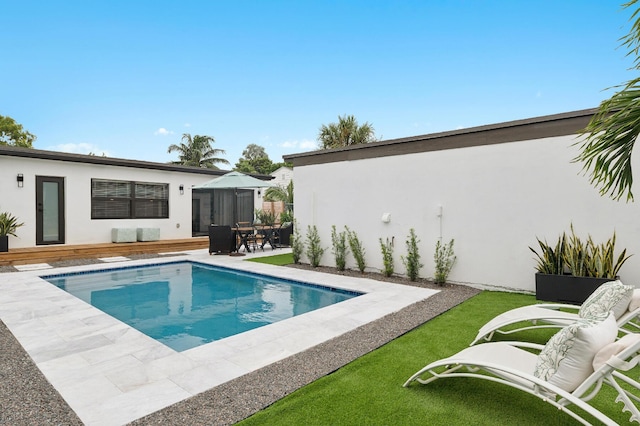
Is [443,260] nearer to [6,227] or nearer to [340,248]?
[340,248]

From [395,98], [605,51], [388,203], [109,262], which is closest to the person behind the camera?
[388,203]

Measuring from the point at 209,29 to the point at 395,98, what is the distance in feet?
36.7

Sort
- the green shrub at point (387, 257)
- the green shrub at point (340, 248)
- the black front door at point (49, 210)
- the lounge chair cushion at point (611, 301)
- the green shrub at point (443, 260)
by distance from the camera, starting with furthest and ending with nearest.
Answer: the black front door at point (49, 210)
the green shrub at point (340, 248)
the green shrub at point (387, 257)
the green shrub at point (443, 260)
the lounge chair cushion at point (611, 301)

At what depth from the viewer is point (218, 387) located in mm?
3291

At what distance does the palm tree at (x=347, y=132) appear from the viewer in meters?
27.4

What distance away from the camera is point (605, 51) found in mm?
13406

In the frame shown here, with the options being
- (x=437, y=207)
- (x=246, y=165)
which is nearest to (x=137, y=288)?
(x=437, y=207)

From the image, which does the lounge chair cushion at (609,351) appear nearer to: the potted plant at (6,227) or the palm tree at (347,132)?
the potted plant at (6,227)

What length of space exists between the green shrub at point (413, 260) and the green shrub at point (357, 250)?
126 cm

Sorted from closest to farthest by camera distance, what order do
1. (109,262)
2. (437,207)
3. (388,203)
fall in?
(437,207) → (388,203) → (109,262)

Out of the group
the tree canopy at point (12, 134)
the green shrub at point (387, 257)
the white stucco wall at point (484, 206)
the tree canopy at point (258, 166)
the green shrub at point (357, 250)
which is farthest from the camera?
the tree canopy at point (258, 166)

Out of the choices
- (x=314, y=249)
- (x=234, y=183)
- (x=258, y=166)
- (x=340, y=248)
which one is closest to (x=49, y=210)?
(x=234, y=183)

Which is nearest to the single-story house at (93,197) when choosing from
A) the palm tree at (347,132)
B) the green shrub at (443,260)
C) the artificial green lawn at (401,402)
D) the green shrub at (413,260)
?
the green shrub at (413,260)

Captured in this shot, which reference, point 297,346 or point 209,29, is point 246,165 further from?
point 297,346
